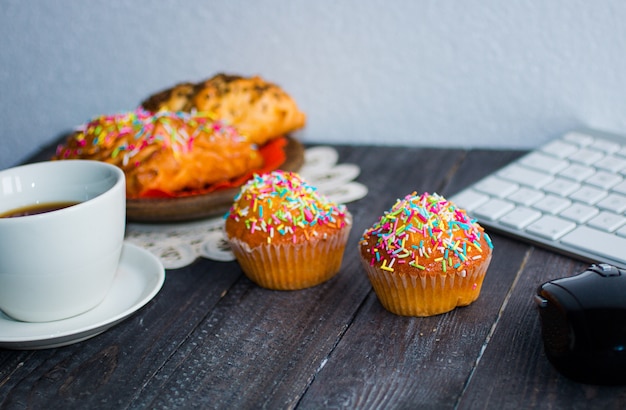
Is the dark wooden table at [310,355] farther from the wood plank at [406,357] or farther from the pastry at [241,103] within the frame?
the pastry at [241,103]

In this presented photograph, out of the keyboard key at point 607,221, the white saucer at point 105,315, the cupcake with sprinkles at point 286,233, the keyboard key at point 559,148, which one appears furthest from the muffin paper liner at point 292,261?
the keyboard key at point 559,148

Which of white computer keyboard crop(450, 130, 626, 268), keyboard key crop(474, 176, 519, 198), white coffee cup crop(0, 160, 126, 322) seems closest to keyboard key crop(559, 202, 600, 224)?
white computer keyboard crop(450, 130, 626, 268)

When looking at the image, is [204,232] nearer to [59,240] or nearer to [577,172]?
[59,240]

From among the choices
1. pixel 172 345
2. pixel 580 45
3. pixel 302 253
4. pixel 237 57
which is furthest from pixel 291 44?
pixel 172 345

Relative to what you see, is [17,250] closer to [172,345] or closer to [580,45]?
[172,345]

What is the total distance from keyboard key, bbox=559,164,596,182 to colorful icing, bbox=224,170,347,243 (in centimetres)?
39

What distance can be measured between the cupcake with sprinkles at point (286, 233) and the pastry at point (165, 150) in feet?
0.70

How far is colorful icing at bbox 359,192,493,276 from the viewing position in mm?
810

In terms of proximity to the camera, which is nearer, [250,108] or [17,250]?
[17,250]

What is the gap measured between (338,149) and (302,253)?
535 millimetres

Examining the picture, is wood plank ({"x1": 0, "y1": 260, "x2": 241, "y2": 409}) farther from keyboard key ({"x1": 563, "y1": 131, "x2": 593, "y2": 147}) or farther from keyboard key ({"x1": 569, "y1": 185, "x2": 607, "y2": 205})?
keyboard key ({"x1": 563, "y1": 131, "x2": 593, "y2": 147})

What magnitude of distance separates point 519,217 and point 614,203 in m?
0.13

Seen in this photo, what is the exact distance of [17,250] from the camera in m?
0.75

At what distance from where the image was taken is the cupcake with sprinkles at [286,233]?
896mm
